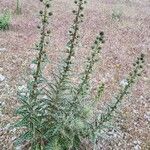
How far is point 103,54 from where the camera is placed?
15.6 metres

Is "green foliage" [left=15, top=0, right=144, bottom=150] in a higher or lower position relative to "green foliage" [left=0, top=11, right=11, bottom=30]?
higher

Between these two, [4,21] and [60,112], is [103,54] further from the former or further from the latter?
[60,112]

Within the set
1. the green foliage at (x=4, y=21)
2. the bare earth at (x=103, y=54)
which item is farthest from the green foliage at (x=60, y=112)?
the green foliage at (x=4, y=21)

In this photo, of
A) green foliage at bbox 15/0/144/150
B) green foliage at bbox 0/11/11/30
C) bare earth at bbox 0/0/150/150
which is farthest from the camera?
green foliage at bbox 0/11/11/30

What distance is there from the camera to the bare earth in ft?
35.4

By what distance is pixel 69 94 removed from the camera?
27.4ft

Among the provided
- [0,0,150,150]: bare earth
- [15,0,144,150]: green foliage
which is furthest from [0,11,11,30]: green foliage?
[15,0,144,150]: green foliage

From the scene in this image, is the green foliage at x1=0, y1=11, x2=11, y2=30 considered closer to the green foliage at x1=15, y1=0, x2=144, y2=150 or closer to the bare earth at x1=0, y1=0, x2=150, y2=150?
the bare earth at x1=0, y1=0, x2=150, y2=150

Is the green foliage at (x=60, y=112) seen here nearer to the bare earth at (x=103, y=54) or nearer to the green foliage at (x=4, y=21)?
the bare earth at (x=103, y=54)

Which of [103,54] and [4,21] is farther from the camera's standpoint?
[4,21]

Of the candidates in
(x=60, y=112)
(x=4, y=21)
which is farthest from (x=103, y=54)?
(x=60, y=112)

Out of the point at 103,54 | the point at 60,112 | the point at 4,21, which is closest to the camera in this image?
the point at 60,112

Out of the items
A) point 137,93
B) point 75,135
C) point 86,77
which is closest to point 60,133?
point 75,135

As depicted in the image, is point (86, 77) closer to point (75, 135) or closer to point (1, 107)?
point (75, 135)
